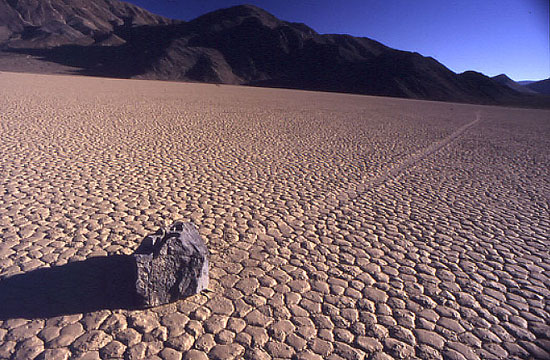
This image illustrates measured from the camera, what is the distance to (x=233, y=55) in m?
74.2

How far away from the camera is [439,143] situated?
1206cm

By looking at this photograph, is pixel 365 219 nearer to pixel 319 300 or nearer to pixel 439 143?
pixel 319 300

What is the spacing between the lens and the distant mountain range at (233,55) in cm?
5588

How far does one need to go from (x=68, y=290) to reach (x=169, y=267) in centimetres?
101

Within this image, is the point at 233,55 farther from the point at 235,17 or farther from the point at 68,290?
the point at 68,290

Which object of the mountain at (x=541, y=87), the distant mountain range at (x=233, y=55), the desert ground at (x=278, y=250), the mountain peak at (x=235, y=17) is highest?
the mountain peak at (x=235, y=17)

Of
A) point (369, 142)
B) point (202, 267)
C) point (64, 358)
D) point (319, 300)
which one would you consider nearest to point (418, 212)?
point (319, 300)

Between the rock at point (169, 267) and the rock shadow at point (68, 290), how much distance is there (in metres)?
0.11

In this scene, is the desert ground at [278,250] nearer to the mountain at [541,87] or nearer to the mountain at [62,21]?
the mountain at [62,21]

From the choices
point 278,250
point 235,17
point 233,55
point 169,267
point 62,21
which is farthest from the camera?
point 235,17

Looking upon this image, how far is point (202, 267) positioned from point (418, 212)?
3887mm

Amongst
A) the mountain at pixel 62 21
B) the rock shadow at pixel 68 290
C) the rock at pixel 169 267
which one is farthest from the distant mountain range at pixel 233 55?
the rock shadow at pixel 68 290

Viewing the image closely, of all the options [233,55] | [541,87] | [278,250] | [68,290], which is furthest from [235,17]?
[541,87]

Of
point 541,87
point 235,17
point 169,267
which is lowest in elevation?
point 169,267
